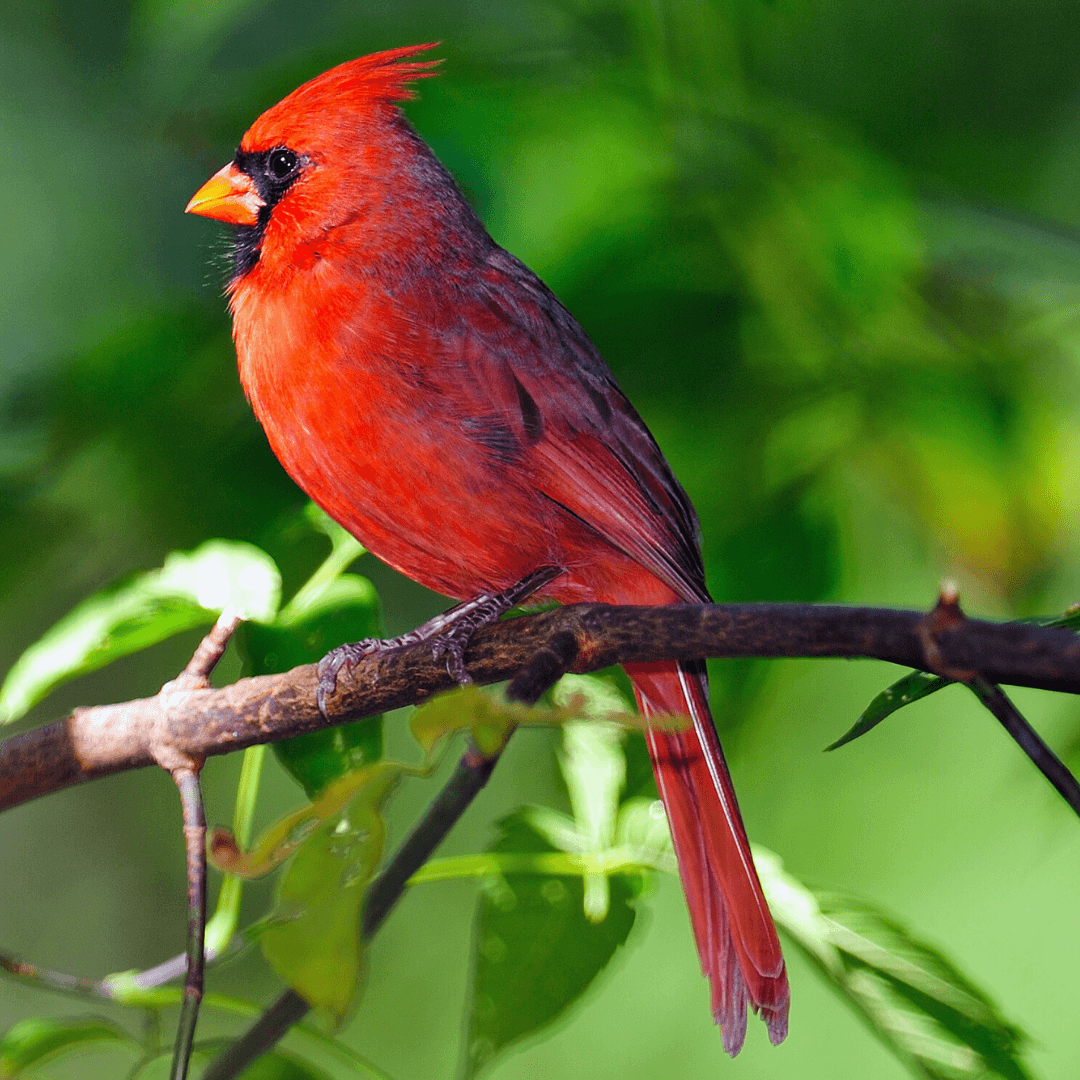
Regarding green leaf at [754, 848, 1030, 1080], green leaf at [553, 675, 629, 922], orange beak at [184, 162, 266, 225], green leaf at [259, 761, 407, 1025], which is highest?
orange beak at [184, 162, 266, 225]

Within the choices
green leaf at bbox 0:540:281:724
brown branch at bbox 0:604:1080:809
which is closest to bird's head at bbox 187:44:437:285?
green leaf at bbox 0:540:281:724

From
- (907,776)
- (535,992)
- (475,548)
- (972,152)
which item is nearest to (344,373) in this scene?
(475,548)

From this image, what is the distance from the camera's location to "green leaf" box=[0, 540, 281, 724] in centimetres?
105

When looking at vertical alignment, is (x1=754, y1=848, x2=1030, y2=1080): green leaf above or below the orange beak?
below

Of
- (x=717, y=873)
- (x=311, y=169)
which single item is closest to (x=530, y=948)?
(x=717, y=873)

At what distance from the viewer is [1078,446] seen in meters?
1.38

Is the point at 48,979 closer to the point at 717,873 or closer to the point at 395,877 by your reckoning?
the point at 395,877

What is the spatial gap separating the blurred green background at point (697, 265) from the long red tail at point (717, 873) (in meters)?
0.07

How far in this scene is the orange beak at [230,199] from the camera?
1380 mm

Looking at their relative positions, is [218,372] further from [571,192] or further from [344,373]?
[571,192]

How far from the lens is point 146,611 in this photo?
109 cm

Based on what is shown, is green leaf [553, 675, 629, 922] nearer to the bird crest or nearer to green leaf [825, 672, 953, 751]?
green leaf [825, 672, 953, 751]

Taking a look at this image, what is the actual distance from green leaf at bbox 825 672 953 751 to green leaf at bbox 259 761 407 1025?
0.32 meters

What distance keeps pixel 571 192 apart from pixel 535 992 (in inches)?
35.3
